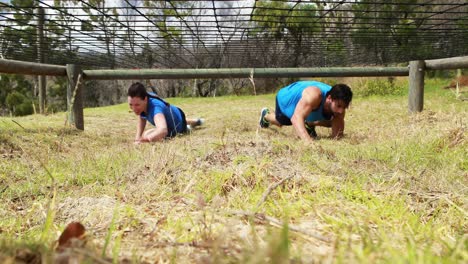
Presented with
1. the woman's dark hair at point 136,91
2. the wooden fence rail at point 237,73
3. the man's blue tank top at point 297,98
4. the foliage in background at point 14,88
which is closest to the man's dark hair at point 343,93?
the man's blue tank top at point 297,98

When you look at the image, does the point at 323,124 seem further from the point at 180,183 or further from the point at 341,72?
the point at 180,183

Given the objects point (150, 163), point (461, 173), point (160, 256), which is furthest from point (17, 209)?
point (461, 173)

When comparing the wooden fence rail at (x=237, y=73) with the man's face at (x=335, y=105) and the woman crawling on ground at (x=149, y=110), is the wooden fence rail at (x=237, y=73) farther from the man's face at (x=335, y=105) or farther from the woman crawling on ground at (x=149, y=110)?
the man's face at (x=335, y=105)

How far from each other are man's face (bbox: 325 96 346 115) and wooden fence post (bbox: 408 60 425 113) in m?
1.17

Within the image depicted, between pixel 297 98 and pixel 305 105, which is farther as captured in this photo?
pixel 297 98

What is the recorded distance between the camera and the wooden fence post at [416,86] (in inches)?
168

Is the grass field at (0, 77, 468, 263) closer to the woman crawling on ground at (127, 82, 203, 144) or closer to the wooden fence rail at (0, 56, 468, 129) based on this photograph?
the woman crawling on ground at (127, 82, 203, 144)

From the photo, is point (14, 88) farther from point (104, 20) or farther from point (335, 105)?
point (335, 105)

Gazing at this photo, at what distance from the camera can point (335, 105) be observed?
3494mm

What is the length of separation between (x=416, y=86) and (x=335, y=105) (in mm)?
1433

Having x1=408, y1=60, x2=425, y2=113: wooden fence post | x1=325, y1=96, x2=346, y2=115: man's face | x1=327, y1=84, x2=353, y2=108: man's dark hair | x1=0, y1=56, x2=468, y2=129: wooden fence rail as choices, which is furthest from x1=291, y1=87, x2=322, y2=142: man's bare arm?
x1=408, y1=60, x2=425, y2=113: wooden fence post

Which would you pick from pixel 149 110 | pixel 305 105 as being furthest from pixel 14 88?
pixel 305 105

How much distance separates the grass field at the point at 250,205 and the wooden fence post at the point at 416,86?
2.17 meters

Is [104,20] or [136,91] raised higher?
[104,20]
